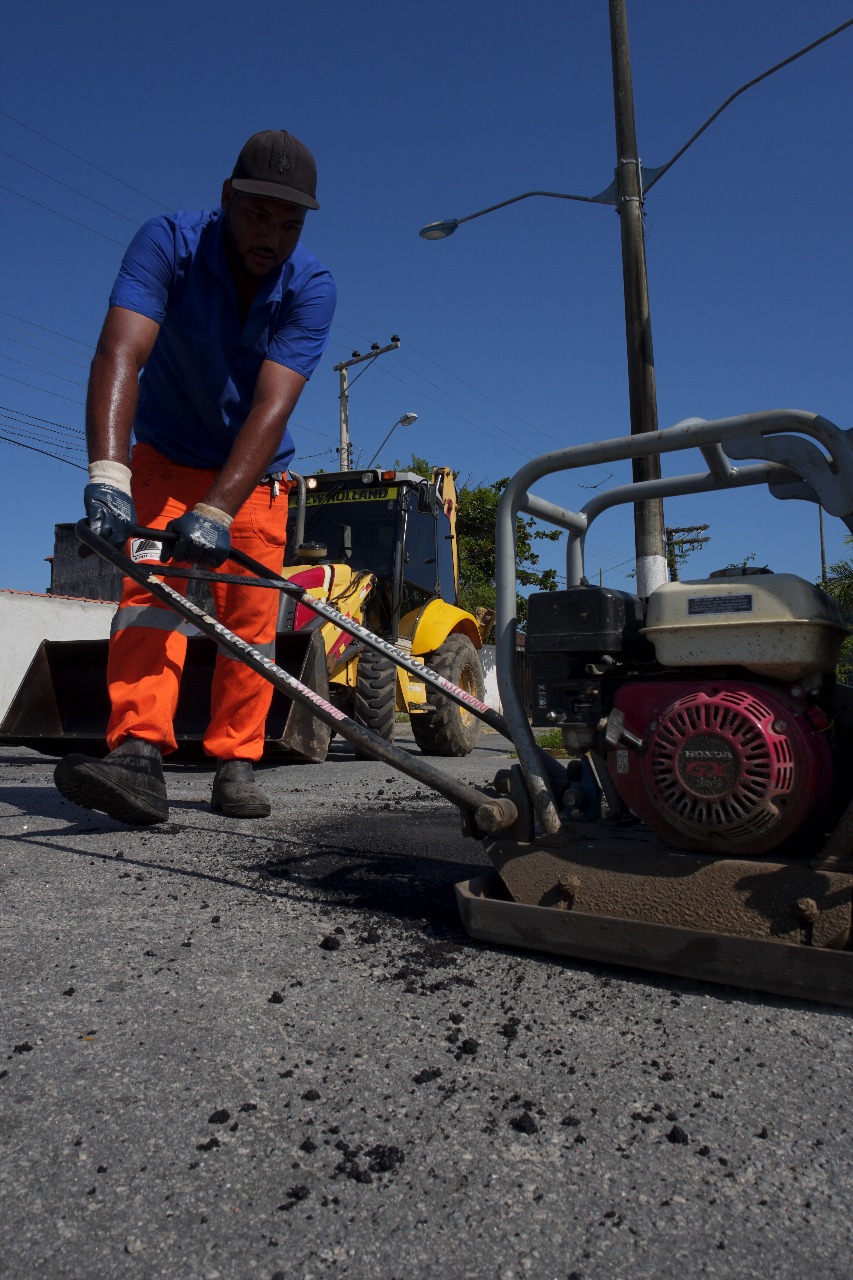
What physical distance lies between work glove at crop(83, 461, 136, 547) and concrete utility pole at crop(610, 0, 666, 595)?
602 centimetres

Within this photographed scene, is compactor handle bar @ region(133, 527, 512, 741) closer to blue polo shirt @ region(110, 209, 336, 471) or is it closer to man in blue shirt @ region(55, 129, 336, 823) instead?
man in blue shirt @ region(55, 129, 336, 823)

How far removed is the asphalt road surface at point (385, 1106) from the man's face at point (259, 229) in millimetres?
2163

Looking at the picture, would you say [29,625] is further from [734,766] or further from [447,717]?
[734,766]

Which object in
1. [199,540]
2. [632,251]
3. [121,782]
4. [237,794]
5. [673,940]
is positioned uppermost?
[632,251]

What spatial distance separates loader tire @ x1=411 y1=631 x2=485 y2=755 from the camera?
26.7 feet

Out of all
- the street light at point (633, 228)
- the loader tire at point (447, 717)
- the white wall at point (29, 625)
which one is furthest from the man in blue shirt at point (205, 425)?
the white wall at point (29, 625)

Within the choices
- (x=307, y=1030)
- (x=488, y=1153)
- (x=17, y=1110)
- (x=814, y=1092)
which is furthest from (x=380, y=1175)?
(x=814, y=1092)

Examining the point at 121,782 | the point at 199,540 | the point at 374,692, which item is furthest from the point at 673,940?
the point at 374,692

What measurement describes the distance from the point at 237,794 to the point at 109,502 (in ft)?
→ 4.74

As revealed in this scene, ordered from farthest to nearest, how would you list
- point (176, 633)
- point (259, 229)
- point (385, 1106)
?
point (176, 633), point (259, 229), point (385, 1106)

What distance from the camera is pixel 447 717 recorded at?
8172 millimetres

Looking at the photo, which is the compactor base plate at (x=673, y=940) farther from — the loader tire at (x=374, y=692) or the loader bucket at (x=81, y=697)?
the loader tire at (x=374, y=692)

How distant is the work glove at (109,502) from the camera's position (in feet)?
8.57

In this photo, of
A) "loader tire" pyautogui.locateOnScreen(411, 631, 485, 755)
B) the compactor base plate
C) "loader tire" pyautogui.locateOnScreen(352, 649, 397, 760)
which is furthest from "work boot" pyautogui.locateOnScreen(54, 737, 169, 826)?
"loader tire" pyautogui.locateOnScreen(411, 631, 485, 755)
